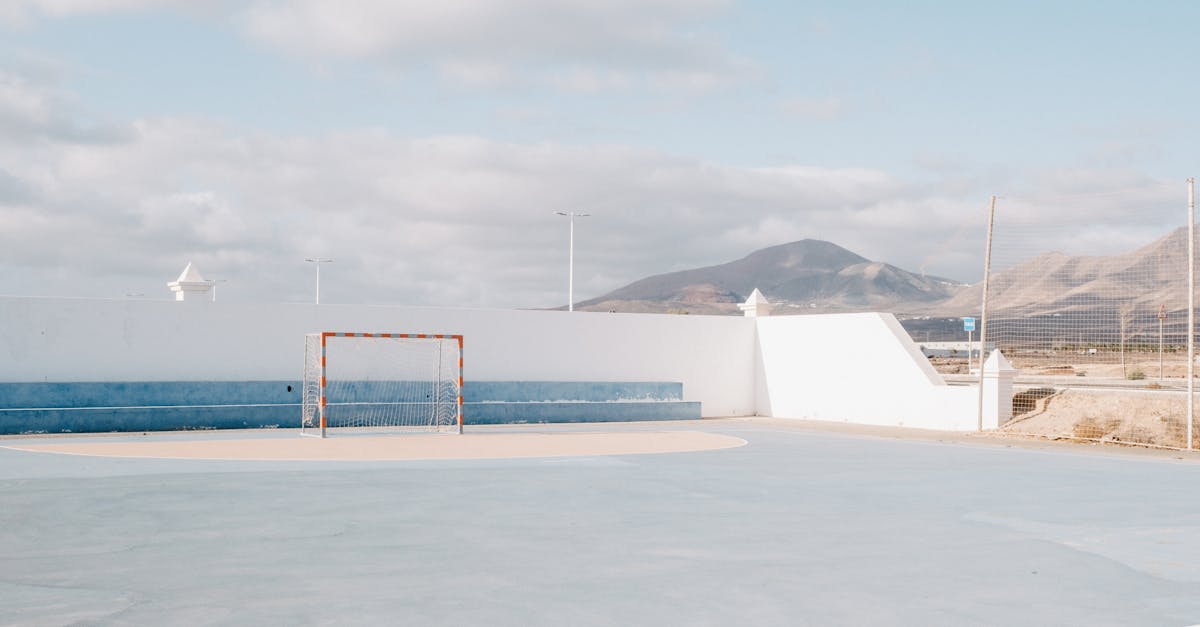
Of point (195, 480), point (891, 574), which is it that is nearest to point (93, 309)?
point (195, 480)

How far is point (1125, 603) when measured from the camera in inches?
263

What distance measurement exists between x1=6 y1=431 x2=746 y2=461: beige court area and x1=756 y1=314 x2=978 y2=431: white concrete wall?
5.42 metres

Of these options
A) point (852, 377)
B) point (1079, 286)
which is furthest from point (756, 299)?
point (1079, 286)

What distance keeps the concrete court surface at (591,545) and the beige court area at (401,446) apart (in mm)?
1866

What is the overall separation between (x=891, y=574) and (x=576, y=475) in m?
6.98

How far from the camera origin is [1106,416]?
2161cm

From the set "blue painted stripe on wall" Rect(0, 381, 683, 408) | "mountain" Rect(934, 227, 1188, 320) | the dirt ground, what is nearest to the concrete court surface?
the dirt ground

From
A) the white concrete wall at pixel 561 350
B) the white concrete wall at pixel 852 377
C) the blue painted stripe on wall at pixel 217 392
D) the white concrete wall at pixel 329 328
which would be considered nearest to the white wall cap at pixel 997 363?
A: the white concrete wall at pixel 852 377

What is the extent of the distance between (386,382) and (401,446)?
22.9ft

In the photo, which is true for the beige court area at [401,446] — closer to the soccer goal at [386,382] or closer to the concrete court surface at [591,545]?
the concrete court surface at [591,545]

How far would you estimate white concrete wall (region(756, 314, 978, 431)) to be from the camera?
24.5 m

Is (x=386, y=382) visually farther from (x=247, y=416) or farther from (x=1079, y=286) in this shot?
(x=1079, y=286)

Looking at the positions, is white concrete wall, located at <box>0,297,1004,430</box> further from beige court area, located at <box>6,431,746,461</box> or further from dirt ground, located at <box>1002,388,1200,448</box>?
beige court area, located at <box>6,431,746,461</box>

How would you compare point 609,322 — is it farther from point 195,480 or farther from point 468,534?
point 468,534
